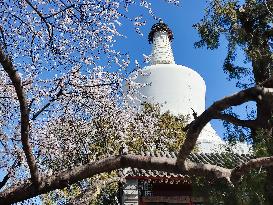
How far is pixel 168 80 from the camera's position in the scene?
3112cm

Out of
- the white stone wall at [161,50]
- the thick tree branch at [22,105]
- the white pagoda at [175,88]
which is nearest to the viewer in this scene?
the thick tree branch at [22,105]

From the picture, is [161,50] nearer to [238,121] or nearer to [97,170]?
[238,121]

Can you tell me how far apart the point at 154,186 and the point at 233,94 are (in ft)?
37.2

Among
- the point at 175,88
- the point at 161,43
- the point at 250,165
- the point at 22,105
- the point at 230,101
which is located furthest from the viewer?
the point at 161,43

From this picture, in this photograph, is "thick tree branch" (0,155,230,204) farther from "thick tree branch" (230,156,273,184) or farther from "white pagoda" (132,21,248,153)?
"white pagoda" (132,21,248,153)

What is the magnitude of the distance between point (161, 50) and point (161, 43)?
882mm

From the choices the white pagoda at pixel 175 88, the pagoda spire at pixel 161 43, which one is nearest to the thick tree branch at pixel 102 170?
the white pagoda at pixel 175 88

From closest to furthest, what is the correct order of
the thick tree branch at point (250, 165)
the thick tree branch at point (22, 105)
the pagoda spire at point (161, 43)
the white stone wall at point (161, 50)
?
Result: the thick tree branch at point (22, 105), the thick tree branch at point (250, 165), the white stone wall at point (161, 50), the pagoda spire at point (161, 43)

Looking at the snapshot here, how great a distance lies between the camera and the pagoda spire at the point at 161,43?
115 ft

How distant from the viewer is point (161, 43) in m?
36.7

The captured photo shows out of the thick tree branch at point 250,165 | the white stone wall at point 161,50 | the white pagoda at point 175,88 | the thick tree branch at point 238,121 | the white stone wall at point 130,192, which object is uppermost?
the white stone wall at point 161,50

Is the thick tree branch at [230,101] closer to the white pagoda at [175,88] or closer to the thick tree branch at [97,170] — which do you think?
the thick tree branch at [97,170]

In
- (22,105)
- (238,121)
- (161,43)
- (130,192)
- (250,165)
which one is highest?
(161,43)

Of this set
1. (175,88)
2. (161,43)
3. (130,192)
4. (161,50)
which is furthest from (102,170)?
(161,43)
